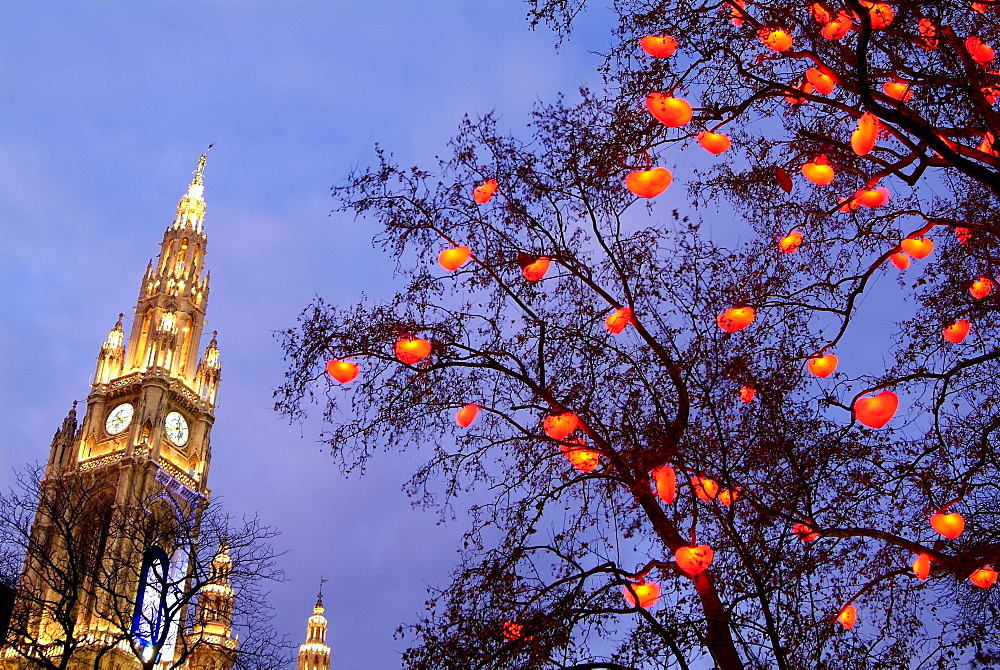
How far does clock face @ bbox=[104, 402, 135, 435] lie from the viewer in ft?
132

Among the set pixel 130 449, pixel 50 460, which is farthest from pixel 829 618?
pixel 50 460

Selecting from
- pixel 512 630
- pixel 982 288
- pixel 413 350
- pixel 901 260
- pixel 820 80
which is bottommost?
pixel 512 630

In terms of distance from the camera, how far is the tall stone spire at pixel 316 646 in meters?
52.0

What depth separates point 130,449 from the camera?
126 feet

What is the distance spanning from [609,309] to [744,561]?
244 cm

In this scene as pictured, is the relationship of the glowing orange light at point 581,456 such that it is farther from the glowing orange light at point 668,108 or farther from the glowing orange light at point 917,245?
the glowing orange light at point 917,245

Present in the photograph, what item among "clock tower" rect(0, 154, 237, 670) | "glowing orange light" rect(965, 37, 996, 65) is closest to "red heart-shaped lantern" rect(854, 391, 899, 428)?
"glowing orange light" rect(965, 37, 996, 65)

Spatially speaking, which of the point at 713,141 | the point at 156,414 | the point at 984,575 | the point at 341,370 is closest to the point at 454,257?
the point at 341,370

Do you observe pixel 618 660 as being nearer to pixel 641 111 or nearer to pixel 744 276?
pixel 744 276

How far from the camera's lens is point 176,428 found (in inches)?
1622

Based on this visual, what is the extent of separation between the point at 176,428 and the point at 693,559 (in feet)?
125

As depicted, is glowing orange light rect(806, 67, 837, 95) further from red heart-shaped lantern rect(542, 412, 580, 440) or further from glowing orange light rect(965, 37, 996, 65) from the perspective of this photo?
red heart-shaped lantern rect(542, 412, 580, 440)

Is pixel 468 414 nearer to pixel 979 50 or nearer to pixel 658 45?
pixel 658 45

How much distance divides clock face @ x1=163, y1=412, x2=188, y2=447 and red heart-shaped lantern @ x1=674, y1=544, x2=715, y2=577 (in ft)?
123
